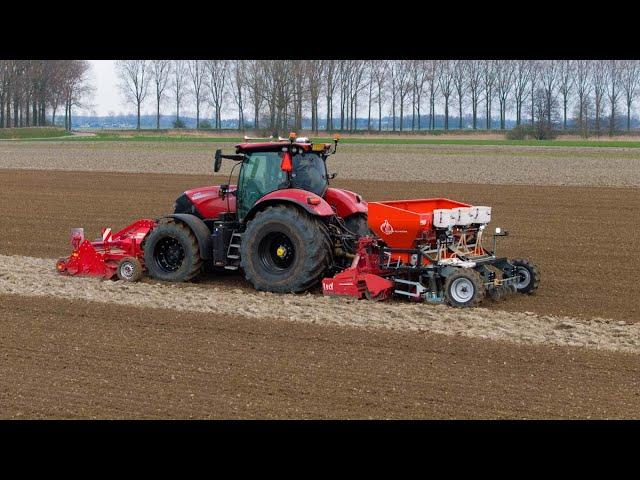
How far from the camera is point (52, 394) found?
7023 millimetres

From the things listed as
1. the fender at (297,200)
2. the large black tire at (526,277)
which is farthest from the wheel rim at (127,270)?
the large black tire at (526,277)

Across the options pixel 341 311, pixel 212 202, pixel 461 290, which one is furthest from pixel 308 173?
pixel 461 290

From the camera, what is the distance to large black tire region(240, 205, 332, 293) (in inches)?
427

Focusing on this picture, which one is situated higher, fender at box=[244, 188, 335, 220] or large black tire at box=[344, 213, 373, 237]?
fender at box=[244, 188, 335, 220]

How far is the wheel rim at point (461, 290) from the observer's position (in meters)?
10.2

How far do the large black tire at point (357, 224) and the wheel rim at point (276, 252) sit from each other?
0.96 metres

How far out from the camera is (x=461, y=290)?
10.3 metres

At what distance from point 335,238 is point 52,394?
4954 mm

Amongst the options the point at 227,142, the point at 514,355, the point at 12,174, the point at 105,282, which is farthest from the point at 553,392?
the point at 227,142

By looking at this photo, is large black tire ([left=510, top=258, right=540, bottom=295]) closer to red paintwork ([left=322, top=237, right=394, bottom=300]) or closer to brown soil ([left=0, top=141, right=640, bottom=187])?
red paintwork ([left=322, top=237, right=394, bottom=300])

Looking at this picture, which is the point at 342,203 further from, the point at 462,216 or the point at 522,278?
the point at 522,278

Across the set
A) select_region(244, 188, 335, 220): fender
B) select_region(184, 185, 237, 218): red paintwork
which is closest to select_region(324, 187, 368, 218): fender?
select_region(244, 188, 335, 220): fender

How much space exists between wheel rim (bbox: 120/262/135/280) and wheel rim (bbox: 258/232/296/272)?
1.86 metres
